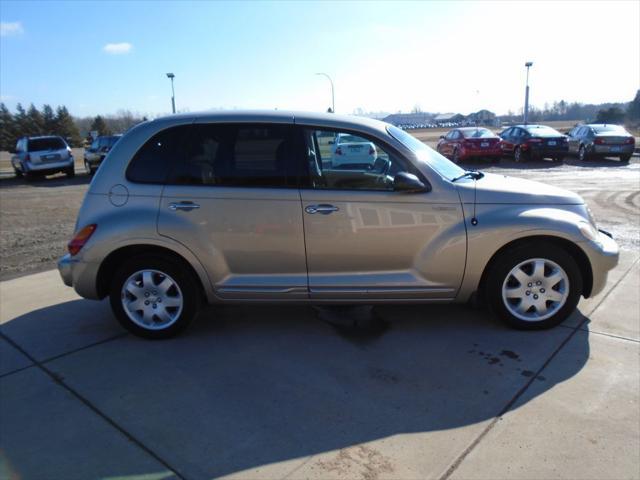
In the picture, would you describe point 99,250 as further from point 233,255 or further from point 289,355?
point 289,355

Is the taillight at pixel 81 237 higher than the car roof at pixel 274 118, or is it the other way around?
the car roof at pixel 274 118

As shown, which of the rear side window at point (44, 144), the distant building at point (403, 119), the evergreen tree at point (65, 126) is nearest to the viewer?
the distant building at point (403, 119)

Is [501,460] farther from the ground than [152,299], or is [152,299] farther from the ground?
[152,299]

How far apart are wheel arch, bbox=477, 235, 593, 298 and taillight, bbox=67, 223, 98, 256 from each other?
322 cm

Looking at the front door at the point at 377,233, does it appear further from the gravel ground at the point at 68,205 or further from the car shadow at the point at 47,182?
the car shadow at the point at 47,182

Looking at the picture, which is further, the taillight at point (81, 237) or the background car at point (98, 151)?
the background car at point (98, 151)

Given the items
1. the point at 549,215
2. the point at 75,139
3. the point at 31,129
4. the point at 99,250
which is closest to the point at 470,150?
the point at 549,215

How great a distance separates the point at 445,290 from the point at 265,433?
1.89 m

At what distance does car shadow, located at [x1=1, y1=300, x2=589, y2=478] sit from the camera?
2.74 m

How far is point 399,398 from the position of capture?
3.13 m

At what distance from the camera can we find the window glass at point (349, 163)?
12.6 feet

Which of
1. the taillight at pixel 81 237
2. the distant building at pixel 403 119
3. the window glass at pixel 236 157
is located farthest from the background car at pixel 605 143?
the taillight at pixel 81 237

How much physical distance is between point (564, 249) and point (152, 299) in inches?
136

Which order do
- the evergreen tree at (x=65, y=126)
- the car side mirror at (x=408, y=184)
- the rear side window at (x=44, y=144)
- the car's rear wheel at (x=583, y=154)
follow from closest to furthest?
the car side mirror at (x=408, y=184) < the car's rear wheel at (x=583, y=154) < the rear side window at (x=44, y=144) < the evergreen tree at (x=65, y=126)
